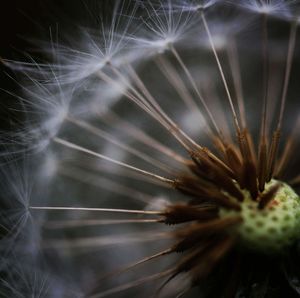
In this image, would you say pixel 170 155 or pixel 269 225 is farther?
pixel 170 155

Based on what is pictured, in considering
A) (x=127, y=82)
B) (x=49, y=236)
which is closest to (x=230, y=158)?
(x=127, y=82)

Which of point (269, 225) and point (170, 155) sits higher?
point (170, 155)

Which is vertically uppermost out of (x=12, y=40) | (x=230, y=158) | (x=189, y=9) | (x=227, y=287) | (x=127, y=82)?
(x=12, y=40)

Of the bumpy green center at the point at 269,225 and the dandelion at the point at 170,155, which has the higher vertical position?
the dandelion at the point at 170,155

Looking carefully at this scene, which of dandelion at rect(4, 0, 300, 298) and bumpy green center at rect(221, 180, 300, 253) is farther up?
dandelion at rect(4, 0, 300, 298)

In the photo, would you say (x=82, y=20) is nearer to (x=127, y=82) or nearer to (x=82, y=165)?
(x=127, y=82)
